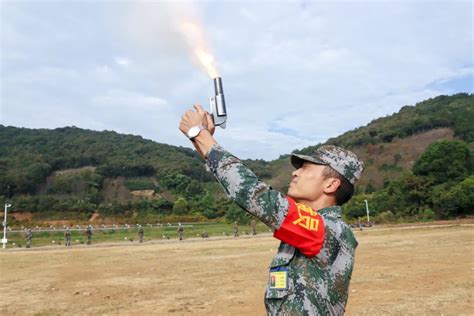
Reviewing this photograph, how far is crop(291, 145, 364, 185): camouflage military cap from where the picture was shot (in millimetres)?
2113

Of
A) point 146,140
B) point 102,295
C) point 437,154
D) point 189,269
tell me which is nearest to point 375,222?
point 437,154

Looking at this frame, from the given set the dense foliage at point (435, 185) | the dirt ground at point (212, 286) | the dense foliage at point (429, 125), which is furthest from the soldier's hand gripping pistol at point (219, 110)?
the dense foliage at point (429, 125)

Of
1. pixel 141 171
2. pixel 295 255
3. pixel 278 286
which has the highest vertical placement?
pixel 141 171

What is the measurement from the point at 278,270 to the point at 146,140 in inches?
6048

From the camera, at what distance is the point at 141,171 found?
96.1 m

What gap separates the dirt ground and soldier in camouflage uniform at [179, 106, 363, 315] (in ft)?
21.0

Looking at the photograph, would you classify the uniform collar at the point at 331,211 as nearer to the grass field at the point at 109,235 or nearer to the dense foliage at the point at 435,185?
the grass field at the point at 109,235

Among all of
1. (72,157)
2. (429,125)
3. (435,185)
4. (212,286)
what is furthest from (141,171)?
(212,286)

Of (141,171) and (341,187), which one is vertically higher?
(141,171)

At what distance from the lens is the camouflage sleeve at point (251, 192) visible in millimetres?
1742

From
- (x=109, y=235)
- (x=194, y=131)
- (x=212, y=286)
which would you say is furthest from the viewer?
(x=109, y=235)

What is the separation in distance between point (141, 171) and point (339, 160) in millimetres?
96538

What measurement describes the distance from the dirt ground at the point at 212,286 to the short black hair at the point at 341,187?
6347 mm

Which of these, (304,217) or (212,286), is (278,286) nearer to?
(304,217)
